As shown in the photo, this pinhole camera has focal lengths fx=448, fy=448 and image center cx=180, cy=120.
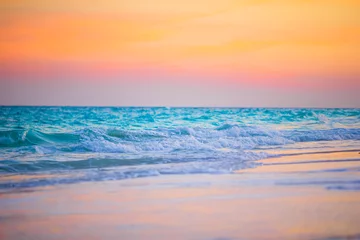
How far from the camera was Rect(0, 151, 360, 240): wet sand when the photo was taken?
3.80 metres

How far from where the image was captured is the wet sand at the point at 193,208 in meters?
3.80

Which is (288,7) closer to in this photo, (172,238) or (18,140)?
(18,140)

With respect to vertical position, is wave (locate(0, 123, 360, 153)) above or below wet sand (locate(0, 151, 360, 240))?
above

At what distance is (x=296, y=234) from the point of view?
3713 millimetres

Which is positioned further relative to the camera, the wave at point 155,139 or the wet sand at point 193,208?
the wave at point 155,139

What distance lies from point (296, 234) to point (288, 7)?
30.5ft

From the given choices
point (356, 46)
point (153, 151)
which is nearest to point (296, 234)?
point (153, 151)

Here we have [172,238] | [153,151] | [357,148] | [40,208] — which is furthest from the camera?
[357,148]

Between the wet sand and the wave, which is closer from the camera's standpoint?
the wet sand

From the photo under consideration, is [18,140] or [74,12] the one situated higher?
[74,12]

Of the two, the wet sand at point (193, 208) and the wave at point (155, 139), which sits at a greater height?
the wave at point (155, 139)

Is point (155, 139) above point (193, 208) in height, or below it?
above

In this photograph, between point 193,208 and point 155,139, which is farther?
point 155,139

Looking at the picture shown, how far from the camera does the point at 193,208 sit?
179 inches
